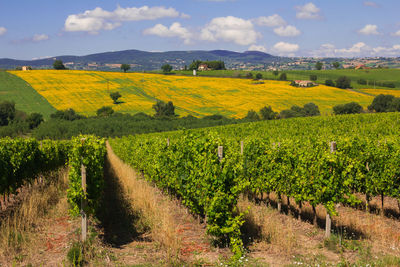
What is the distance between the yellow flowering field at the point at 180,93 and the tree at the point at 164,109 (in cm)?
168

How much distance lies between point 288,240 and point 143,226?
3876 millimetres

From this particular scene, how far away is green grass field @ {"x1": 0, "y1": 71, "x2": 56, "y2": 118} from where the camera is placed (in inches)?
2945

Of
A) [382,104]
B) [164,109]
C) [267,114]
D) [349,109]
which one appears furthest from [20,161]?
[382,104]

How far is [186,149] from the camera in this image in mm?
9422

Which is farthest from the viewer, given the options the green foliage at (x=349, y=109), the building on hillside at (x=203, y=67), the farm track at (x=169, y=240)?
the building on hillside at (x=203, y=67)

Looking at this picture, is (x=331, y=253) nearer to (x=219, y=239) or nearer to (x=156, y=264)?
(x=219, y=239)

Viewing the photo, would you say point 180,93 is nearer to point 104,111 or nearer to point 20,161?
point 104,111

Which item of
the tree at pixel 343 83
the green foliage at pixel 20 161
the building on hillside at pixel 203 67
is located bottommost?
the green foliage at pixel 20 161

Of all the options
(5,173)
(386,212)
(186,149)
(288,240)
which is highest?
(186,149)

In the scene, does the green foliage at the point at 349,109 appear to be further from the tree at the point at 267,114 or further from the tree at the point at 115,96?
the tree at the point at 115,96

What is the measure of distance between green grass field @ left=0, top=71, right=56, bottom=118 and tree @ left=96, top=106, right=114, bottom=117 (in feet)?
32.4

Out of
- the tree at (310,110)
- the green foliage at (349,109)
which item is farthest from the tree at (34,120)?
the green foliage at (349,109)

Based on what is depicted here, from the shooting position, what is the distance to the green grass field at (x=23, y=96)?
74.8 meters

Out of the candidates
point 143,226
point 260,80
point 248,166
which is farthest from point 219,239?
point 260,80
